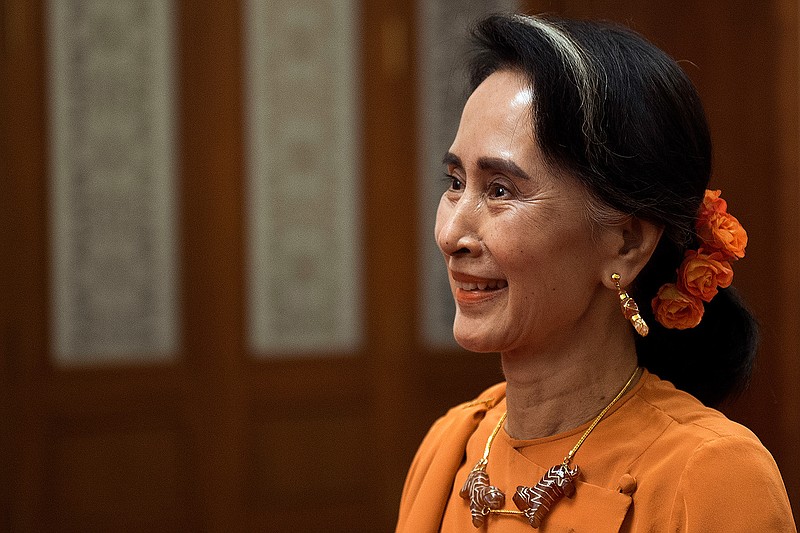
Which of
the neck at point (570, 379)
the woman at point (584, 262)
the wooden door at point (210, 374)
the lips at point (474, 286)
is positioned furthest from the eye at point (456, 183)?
the wooden door at point (210, 374)

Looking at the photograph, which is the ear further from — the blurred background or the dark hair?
the blurred background

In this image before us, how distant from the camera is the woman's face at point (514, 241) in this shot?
4.05 ft

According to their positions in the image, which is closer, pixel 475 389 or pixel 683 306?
pixel 683 306

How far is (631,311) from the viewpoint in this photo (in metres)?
1.22

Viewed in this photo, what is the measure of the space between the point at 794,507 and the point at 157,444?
8.31 feet

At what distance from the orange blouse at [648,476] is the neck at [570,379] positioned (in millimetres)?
20

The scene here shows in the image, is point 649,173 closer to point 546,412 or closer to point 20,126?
point 546,412

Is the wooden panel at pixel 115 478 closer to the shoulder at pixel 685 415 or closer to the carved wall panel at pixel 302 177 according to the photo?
→ the carved wall panel at pixel 302 177

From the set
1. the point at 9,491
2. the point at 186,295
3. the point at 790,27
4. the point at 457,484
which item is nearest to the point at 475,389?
the point at 186,295

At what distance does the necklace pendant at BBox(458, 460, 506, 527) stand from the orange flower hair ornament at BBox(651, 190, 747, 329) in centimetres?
31

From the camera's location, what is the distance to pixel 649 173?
47.5 inches

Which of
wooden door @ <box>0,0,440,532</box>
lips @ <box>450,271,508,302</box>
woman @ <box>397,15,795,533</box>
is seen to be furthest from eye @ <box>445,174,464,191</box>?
wooden door @ <box>0,0,440,532</box>

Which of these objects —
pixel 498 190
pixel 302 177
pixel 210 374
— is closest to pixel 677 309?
pixel 498 190

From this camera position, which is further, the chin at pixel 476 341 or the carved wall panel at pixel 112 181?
the carved wall panel at pixel 112 181
